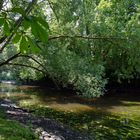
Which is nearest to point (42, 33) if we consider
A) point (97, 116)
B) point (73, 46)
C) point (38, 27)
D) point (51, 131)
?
point (38, 27)

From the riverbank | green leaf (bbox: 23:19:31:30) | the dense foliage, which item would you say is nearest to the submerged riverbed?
the riverbank

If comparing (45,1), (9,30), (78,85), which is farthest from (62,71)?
(9,30)

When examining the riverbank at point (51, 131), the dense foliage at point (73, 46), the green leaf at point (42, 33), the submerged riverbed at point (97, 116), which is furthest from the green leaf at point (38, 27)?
the submerged riverbed at point (97, 116)

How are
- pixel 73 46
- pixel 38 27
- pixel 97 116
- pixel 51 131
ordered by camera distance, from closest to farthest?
pixel 38 27
pixel 51 131
pixel 97 116
pixel 73 46

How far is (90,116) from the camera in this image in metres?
22.3

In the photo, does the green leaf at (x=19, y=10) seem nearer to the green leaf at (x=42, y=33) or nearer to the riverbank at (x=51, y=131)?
the green leaf at (x=42, y=33)

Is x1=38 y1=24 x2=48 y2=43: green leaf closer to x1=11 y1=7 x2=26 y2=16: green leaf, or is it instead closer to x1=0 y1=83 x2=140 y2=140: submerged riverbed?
x1=11 y1=7 x2=26 y2=16: green leaf

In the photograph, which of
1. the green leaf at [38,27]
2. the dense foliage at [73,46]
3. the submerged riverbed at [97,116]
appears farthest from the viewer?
the submerged riverbed at [97,116]

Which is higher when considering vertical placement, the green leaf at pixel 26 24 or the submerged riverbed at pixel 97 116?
the green leaf at pixel 26 24

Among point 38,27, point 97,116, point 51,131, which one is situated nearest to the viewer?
point 38,27

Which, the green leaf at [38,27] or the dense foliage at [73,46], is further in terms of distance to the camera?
the dense foliage at [73,46]

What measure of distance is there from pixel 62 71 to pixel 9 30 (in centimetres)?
1650

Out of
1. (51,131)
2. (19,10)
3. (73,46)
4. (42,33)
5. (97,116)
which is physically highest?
(73,46)

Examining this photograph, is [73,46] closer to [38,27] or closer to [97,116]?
[97,116]
